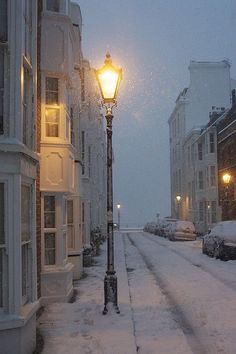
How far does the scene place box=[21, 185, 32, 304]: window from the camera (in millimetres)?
7617

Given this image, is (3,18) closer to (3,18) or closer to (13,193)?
(3,18)

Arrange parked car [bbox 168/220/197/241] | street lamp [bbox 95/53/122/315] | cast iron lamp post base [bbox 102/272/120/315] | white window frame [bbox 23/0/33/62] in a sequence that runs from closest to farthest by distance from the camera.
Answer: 1. white window frame [bbox 23/0/33/62]
2. cast iron lamp post base [bbox 102/272/120/315]
3. street lamp [bbox 95/53/122/315]
4. parked car [bbox 168/220/197/241]

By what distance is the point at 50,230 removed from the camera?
38.1 feet

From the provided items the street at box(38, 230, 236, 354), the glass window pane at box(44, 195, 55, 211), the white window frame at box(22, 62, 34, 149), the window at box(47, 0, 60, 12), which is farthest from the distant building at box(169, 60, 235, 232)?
the white window frame at box(22, 62, 34, 149)

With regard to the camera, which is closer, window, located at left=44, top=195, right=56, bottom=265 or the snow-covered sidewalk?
the snow-covered sidewalk

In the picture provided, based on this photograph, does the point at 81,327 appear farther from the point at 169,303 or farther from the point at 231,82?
the point at 231,82

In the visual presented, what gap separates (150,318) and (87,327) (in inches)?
56.2

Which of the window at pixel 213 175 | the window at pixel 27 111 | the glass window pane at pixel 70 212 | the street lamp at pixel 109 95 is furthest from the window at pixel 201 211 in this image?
the window at pixel 27 111

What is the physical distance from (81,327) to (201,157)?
147ft

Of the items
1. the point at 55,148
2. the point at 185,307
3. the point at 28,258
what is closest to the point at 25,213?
the point at 28,258

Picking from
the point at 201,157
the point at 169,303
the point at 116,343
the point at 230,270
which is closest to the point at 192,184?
the point at 201,157

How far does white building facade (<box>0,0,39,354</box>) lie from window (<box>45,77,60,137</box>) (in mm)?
3895

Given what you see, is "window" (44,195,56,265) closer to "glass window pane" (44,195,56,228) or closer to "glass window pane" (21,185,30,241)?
"glass window pane" (44,195,56,228)

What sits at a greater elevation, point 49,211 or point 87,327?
point 49,211
